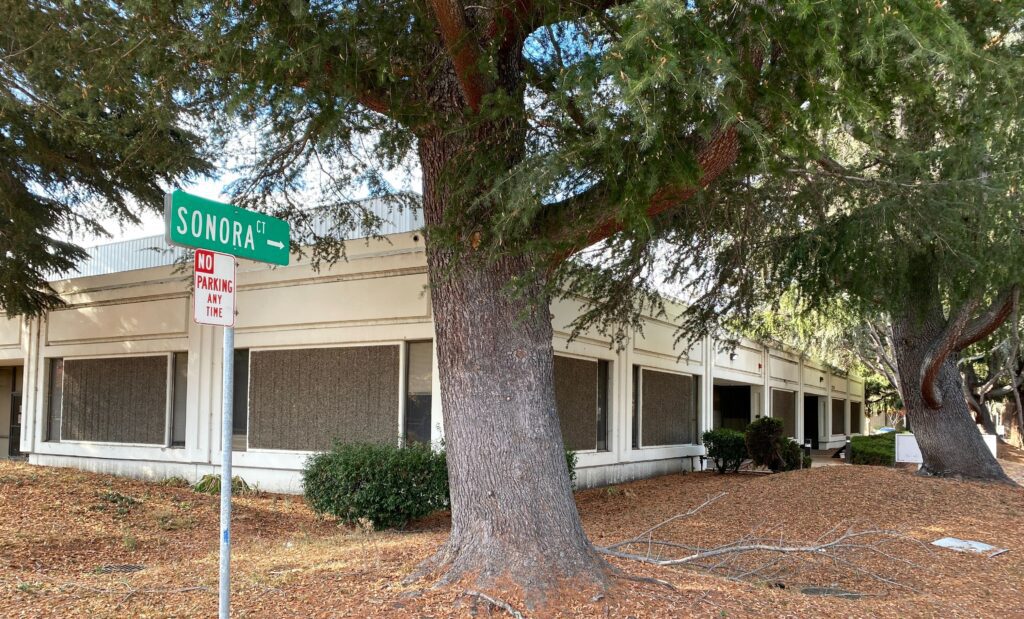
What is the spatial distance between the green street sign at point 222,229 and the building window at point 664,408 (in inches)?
526

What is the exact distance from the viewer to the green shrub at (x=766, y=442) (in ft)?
63.2

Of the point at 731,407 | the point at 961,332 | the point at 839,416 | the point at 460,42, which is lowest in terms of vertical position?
the point at 839,416

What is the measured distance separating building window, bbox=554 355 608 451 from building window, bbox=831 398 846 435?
26.0 m

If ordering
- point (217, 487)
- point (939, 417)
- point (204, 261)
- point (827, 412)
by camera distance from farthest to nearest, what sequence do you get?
point (827, 412) → point (939, 417) → point (217, 487) → point (204, 261)

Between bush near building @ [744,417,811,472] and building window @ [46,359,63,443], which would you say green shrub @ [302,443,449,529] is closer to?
building window @ [46,359,63,443]

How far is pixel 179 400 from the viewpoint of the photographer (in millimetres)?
15930

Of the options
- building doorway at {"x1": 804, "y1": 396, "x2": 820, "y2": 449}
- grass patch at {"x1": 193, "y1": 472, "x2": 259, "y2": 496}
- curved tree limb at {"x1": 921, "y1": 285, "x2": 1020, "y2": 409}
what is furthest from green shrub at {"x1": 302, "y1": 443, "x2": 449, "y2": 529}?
building doorway at {"x1": 804, "y1": 396, "x2": 820, "y2": 449}

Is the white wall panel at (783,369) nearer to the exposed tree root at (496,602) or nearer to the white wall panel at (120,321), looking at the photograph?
the white wall panel at (120,321)

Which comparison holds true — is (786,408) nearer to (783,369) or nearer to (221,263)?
(783,369)

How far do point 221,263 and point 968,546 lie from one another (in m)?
8.74

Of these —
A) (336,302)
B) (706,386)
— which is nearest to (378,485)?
(336,302)

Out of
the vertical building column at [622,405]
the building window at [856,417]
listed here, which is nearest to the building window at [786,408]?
the building window at [856,417]

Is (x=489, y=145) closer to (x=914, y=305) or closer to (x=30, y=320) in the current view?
(x=914, y=305)

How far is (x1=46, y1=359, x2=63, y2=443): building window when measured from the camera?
58.4ft
